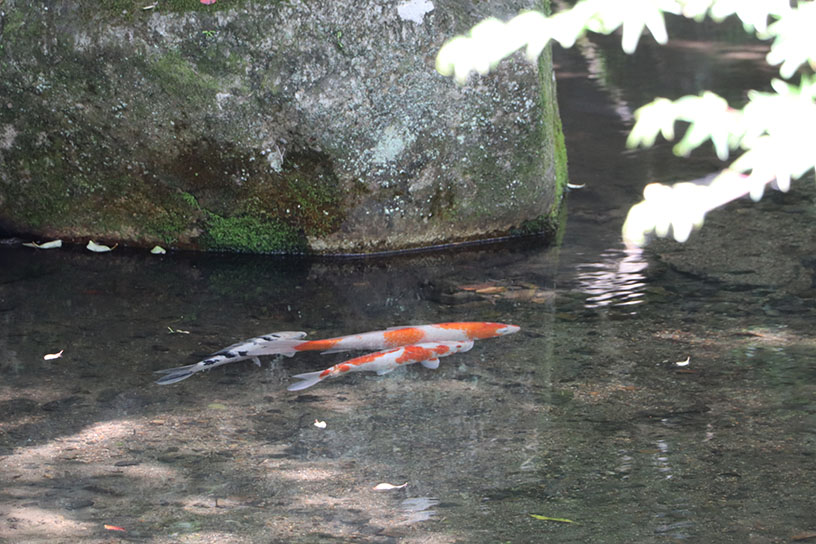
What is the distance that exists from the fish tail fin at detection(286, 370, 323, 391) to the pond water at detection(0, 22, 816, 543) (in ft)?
0.17

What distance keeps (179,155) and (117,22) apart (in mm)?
849

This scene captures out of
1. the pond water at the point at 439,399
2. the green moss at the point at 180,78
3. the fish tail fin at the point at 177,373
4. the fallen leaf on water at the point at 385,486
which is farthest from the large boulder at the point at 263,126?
the fallen leaf on water at the point at 385,486

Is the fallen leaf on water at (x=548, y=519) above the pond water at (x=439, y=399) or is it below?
below

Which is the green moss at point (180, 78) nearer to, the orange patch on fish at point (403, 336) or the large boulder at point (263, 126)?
the large boulder at point (263, 126)

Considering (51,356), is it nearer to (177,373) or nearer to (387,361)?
(177,373)

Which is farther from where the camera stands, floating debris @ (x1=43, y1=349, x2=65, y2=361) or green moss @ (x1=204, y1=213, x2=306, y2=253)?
green moss @ (x1=204, y1=213, x2=306, y2=253)

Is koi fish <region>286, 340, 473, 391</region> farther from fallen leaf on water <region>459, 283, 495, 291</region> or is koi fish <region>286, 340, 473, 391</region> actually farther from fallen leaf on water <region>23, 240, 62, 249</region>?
fallen leaf on water <region>23, 240, 62, 249</region>

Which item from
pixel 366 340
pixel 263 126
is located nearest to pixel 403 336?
pixel 366 340

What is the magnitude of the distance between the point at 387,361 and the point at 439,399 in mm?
358

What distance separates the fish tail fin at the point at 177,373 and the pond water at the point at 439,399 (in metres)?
0.04

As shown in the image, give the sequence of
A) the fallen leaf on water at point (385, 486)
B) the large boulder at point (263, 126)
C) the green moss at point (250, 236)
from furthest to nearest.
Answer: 1. the green moss at point (250, 236)
2. the large boulder at point (263, 126)
3. the fallen leaf on water at point (385, 486)

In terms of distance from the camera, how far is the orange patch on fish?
4395 millimetres

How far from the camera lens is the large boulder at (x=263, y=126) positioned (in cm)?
523

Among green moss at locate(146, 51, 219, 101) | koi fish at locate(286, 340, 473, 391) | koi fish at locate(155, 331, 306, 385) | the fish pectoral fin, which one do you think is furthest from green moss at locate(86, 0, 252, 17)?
the fish pectoral fin
